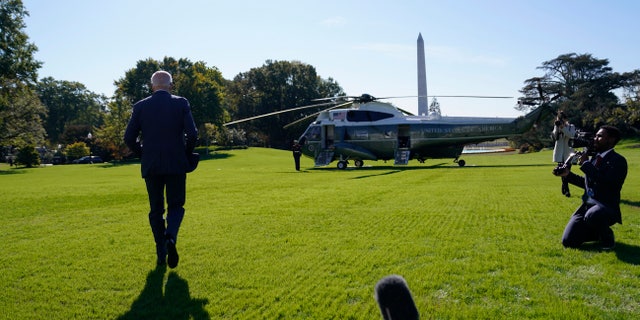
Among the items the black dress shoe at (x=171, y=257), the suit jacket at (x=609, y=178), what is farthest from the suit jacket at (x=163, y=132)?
the suit jacket at (x=609, y=178)

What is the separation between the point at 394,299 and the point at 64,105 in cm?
12308

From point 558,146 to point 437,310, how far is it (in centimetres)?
1059

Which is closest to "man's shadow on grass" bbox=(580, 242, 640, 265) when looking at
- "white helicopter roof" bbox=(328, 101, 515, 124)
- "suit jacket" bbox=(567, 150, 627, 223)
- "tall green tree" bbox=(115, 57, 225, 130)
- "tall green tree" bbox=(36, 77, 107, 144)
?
"suit jacket" bbox=(567, 150, 627, 223)

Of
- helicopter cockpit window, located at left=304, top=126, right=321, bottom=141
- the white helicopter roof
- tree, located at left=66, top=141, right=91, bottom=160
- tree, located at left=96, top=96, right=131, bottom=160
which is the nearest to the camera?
the white helicopter roof

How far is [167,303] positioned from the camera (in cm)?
349

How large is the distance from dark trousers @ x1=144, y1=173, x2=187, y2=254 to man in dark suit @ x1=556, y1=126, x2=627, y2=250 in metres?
4.37

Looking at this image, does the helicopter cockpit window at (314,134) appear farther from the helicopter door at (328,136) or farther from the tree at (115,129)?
the tree at (115,129)

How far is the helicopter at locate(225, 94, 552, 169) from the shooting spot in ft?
76.0

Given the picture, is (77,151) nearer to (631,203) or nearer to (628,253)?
(631,203)

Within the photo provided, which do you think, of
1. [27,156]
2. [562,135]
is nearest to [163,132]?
[562,135]

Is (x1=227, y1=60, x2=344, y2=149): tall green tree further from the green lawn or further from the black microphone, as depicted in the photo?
the black microphone

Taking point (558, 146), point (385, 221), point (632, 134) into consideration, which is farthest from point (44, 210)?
point (632, 134)

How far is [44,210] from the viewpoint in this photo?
8.96m

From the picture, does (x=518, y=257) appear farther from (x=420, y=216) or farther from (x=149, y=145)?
(x=149, y=145)
